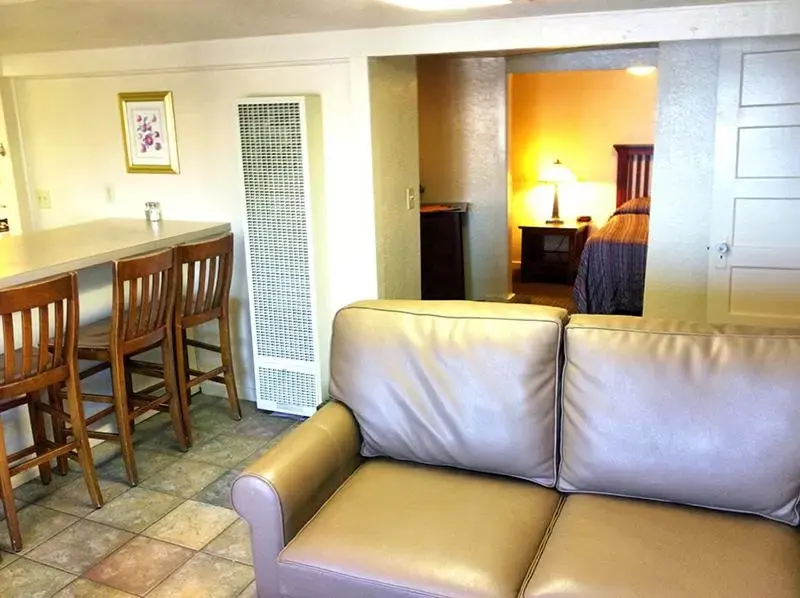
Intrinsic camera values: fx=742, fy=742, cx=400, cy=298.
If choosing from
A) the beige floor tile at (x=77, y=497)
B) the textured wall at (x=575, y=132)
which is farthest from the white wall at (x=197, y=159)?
the textured wall at (x=575, y=132)

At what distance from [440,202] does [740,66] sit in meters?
2.84

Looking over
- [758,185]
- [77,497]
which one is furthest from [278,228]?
[758,185]

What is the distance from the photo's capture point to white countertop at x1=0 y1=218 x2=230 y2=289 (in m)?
3.01

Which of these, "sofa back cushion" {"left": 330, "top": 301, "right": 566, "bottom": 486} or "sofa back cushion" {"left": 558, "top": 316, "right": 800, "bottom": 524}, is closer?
"sofa back cushion" {"left": 558, "top": 316, "right": 800, "bottom": 524}

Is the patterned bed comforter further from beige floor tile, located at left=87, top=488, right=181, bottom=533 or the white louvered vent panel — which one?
beige floor tile, located at left=87, top=488, right=181, bottom=533

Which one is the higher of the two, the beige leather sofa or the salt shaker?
the salt shaker

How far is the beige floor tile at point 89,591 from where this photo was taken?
254 cm

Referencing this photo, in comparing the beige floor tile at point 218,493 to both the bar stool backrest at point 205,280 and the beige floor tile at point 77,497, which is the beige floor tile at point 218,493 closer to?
the beige floor tile at point 77,497

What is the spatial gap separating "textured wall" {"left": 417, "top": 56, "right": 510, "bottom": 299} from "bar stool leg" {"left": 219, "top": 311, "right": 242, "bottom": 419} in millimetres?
2498

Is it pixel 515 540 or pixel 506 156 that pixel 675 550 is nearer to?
pixel 515 540

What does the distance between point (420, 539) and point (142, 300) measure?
1838 mm

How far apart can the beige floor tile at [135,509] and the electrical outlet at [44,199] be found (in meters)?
2.28

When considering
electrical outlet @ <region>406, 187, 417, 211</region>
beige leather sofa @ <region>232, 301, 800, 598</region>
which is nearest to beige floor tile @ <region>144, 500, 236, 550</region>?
beige leather sofa @ <region>232, 301, 800, 598</region>

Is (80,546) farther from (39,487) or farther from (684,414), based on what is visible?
(684,414)
